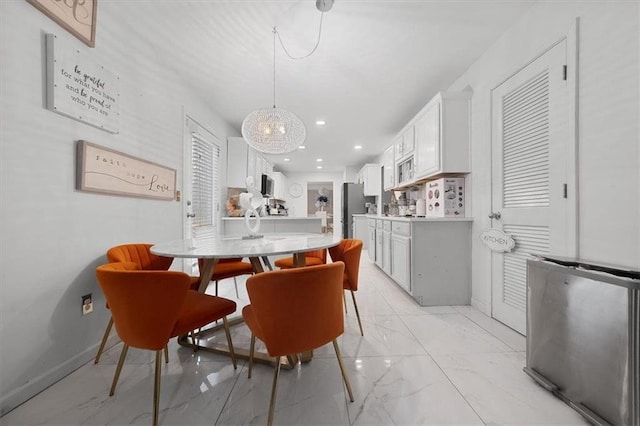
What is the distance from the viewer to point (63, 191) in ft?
4.81

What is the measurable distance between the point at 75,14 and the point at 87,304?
1746 millimetres

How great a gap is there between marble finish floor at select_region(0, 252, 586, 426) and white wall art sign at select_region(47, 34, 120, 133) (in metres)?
1.53

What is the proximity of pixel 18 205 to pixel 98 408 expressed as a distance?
1058 millimetres

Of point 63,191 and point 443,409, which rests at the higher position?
point 63,191

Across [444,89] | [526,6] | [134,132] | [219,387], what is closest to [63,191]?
[134,132]

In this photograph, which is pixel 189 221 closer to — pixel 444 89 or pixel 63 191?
pixel 63 191

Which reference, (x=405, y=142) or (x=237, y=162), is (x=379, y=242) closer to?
(x=405, y=142)

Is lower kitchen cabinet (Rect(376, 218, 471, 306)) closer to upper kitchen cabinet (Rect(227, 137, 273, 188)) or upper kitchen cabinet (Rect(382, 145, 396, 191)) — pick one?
upper kitchen cabinet (Rect(382, 145, 396, 191))

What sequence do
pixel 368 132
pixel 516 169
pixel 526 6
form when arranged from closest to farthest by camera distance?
pixel 526 6, pixel 516 169, pixel 368 132

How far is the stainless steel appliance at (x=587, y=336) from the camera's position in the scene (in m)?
0.99

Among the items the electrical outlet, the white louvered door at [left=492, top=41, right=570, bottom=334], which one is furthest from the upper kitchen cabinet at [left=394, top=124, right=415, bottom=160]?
the electrical outlet

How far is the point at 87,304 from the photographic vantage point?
1.60 m

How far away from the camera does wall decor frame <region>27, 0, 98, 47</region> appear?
134 centimetres

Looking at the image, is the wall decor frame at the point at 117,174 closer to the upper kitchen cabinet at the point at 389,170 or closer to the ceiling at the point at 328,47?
the ceiling at the point at 328,47
